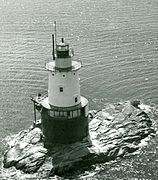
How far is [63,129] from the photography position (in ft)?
145

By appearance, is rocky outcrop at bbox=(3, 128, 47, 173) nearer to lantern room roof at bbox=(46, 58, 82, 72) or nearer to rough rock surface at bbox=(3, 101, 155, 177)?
rough rock surface at bbox=(3, 101, 155, 177)

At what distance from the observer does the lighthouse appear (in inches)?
1706

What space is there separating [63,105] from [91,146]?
5.09 metres

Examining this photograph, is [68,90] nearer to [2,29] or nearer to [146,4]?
[2,29]

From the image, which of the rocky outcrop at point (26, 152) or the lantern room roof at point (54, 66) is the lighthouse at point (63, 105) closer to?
the lantern room roof at point (54, 66)

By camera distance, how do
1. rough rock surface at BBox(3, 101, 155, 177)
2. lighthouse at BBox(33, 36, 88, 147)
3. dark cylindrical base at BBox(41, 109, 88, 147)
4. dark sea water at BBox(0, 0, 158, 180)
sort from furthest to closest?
dark sea water at BBox(0, 0, 158, 180)
dark cylindrical base at BBox(41, 109, 88, 147)
lighthouse at BBox(33, 36, 88, 147)
rough rock surface at BBox(3, 101, 155, 177)

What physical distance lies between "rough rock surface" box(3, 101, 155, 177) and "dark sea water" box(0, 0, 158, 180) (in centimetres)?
142

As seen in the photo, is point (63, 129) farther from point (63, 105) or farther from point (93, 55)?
point (93, 55)

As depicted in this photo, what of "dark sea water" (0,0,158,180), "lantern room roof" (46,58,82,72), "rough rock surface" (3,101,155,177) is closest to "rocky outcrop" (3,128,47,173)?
"rough rock surface" (3,101,155,177)

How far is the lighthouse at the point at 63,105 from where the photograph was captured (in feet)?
142

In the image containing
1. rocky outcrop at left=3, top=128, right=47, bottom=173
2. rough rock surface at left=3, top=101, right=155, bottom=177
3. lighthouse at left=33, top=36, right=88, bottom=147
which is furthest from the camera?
lighthouse at left=33, top=36, right=88, bottom=147

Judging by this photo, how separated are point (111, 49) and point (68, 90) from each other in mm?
27925

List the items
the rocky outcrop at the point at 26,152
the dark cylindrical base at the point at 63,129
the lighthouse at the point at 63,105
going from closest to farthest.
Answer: the rocky outcrop at the point at 26,152
the lighthouse at the point at 63,105
the dark cylindrical base at the point at 63,129

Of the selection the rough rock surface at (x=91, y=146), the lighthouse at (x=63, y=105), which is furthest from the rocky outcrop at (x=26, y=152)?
the lighthouse at (x=63, y=105)
